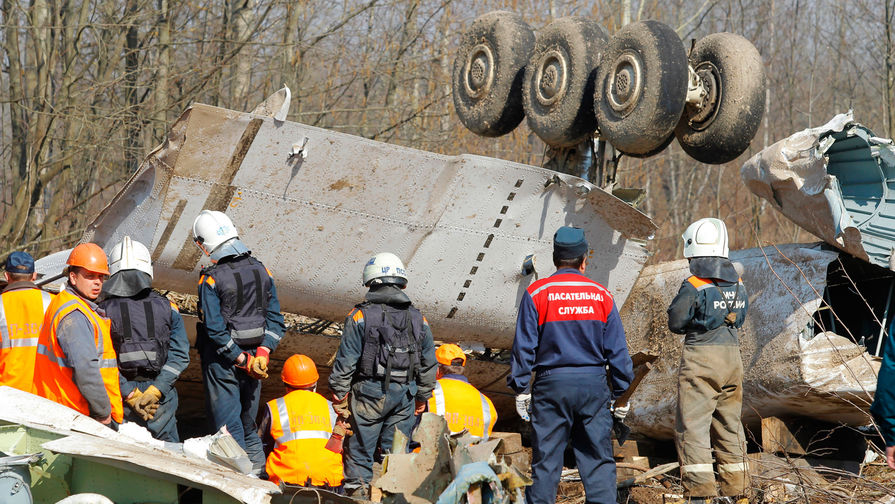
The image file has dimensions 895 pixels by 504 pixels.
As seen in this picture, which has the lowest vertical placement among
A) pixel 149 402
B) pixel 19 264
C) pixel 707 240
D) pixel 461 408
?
pixel 461 408

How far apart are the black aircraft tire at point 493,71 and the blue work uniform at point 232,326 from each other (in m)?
2.48

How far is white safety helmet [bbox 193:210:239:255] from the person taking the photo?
5.63 m

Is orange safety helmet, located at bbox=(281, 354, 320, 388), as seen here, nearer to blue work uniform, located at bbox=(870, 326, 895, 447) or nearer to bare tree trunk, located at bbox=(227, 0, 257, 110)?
blue work uniform, located at bbox=(870, 326, 895, 447)

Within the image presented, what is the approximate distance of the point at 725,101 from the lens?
6.31 meters

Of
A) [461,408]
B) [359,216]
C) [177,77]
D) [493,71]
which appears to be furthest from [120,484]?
[177,77]

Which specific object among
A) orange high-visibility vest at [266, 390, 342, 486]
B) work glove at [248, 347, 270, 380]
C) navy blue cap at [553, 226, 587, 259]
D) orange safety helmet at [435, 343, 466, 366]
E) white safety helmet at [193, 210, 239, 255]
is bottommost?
orange high-visibility vest at [266, 390, 342, 486]

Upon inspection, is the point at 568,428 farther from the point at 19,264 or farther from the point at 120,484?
the point at 19,264

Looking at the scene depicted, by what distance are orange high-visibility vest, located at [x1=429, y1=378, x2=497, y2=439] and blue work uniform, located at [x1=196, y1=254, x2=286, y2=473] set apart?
3.87 feet

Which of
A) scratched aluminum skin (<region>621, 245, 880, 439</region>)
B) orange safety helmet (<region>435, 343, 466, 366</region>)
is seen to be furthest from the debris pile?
scratched aluminum skin (<region>621, 245, 880, 439</region>)

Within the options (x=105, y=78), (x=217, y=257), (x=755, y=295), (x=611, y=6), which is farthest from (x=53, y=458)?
(x=611, y=6)

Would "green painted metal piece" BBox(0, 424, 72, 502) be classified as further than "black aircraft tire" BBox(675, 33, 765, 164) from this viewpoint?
No

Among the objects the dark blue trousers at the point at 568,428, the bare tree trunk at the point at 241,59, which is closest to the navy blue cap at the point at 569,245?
the dark blue trousers at the point at 568,428

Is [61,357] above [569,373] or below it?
below

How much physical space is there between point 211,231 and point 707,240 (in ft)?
10.3
